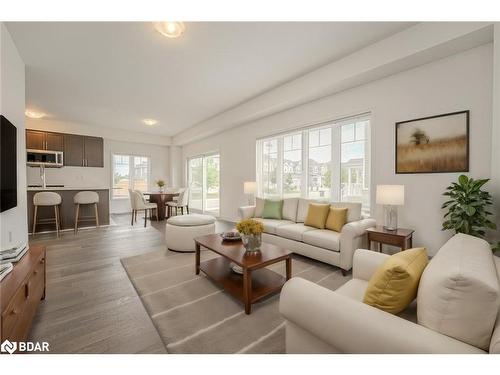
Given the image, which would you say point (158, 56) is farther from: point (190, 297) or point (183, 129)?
point (183, 129)

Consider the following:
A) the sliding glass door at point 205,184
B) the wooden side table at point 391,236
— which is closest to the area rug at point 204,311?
the wooden side table at point 391,236

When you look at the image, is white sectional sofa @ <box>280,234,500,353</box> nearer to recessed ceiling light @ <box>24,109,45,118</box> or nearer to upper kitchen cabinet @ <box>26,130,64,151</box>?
recessed ceiling light @ <box>24,109,45,118</box>

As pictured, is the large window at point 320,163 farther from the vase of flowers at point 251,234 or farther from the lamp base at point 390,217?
the vase of flowers at point 251,234

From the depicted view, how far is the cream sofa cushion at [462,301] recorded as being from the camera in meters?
0.78

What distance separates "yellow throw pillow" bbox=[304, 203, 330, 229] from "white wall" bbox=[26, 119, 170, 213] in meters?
4.95

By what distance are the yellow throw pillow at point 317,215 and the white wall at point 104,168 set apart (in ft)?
16.2

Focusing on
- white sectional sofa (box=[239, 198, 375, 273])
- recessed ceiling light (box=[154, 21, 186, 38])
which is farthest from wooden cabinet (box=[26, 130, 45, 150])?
white sectional sofa (box=[239, 198, 375, 273])

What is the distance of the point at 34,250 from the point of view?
2.02 metres

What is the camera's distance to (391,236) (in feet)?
8.32

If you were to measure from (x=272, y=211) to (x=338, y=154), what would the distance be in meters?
1.52

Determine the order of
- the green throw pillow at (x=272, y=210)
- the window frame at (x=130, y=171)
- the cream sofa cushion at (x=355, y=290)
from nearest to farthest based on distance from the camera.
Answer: the cream sofa cushion at (x=355, y=290), the green throw pillow at (x=272, y=210), the window frame at (x=130, y=171)

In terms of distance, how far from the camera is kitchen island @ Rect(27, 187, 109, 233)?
14.9 feet
